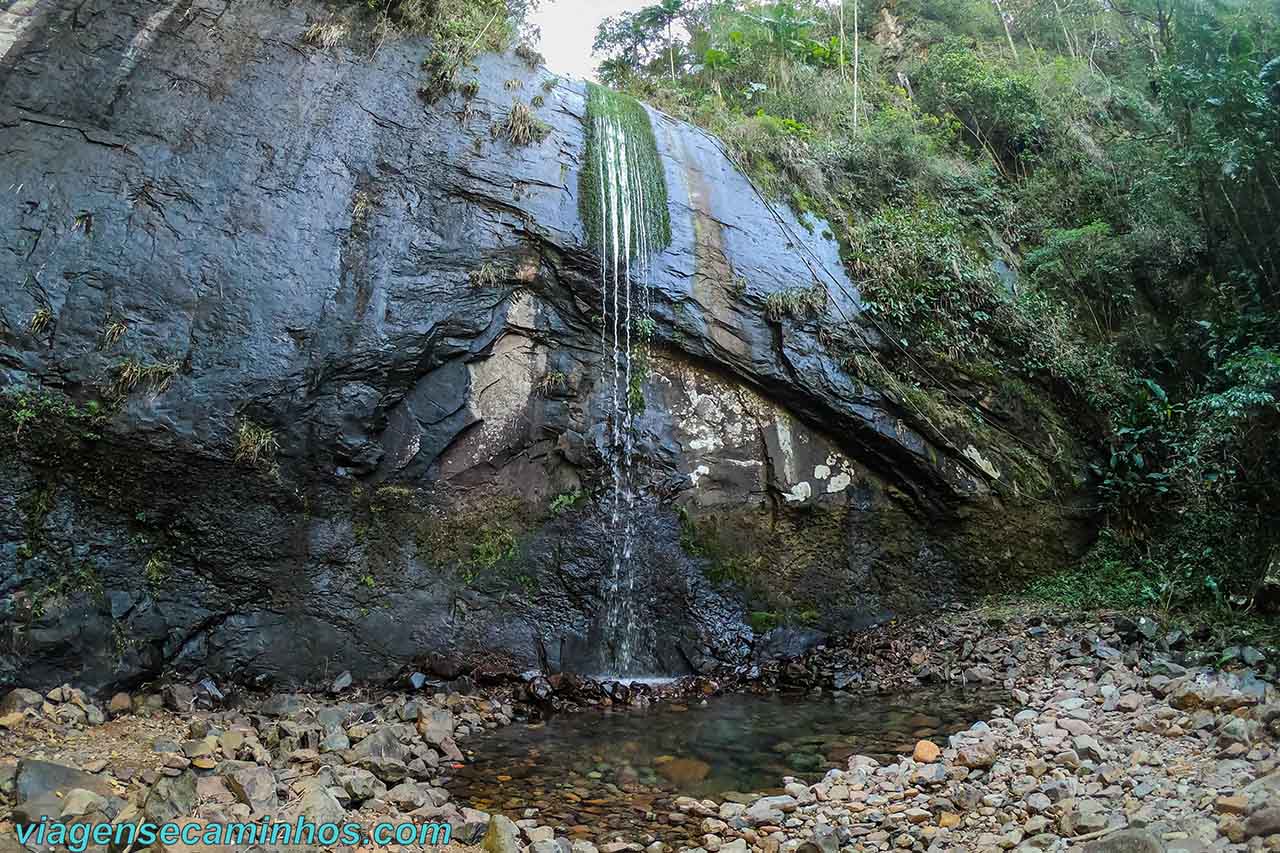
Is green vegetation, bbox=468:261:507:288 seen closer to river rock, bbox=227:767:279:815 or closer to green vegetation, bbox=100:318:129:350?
green vegetation, bbox=100:318:129:350

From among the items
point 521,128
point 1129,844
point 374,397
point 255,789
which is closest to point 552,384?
point 374,397

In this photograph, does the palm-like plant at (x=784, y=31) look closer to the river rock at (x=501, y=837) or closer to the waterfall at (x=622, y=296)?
the waterfall at (x=622, y=296)

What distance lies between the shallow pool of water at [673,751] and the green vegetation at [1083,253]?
283 centimetres

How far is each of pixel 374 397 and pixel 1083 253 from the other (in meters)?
8.76

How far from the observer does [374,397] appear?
6.32 metres

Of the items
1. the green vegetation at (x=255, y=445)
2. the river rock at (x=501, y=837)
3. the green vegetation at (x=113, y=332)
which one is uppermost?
the green vegetation at (x=113, y=332)

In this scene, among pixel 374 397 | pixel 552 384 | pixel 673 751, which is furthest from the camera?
pixel 552 384

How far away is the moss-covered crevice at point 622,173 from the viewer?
780 centimetres

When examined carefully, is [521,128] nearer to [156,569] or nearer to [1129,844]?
[156,569]

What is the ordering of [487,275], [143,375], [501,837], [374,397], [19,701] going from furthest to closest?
[487,275] < [374,397] < [143,375] < [19,701] < [501,837]

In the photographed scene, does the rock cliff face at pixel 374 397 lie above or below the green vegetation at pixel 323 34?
below

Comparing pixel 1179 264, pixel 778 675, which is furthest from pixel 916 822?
pixel 1179 264

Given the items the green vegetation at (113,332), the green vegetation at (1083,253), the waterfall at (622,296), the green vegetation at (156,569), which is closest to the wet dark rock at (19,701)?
the green vegetation at (156,569)

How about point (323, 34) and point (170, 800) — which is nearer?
point (170, 800)
